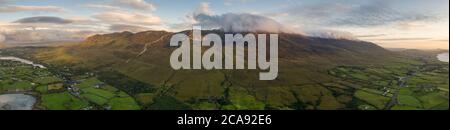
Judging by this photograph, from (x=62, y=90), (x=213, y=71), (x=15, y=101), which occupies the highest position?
(x=213, y=71)

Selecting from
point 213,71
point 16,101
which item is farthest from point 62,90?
point 213,71

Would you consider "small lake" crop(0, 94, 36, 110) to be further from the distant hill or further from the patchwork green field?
the distant hill

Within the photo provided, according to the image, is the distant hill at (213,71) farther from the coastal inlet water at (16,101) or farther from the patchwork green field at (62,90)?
the coastal inlet water at (16,101)

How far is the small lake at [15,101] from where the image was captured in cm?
3036

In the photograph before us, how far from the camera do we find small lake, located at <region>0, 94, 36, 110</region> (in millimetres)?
30362

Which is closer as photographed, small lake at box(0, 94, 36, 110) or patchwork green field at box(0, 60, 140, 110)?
small lake at box(0, 94, 36, 110)

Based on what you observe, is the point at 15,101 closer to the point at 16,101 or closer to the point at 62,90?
the point at 16,101

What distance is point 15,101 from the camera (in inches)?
1249

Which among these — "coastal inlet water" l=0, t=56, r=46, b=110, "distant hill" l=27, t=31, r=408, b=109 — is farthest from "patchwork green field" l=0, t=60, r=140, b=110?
"distant hill" l=27, t=31, r=408, b=109

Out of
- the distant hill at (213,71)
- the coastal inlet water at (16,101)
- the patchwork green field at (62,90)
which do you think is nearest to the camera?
→ the coastal inlet water at (16,101)

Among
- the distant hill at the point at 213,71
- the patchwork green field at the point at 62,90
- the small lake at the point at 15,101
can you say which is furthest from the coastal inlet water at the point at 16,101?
the distant hill at the point at 213,71

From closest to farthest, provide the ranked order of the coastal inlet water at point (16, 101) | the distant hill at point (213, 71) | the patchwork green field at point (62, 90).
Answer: the coastal inlet water at point (16, 101)
the patchwork green field at point (62, 90)
the distant hill at point (213, 71)
